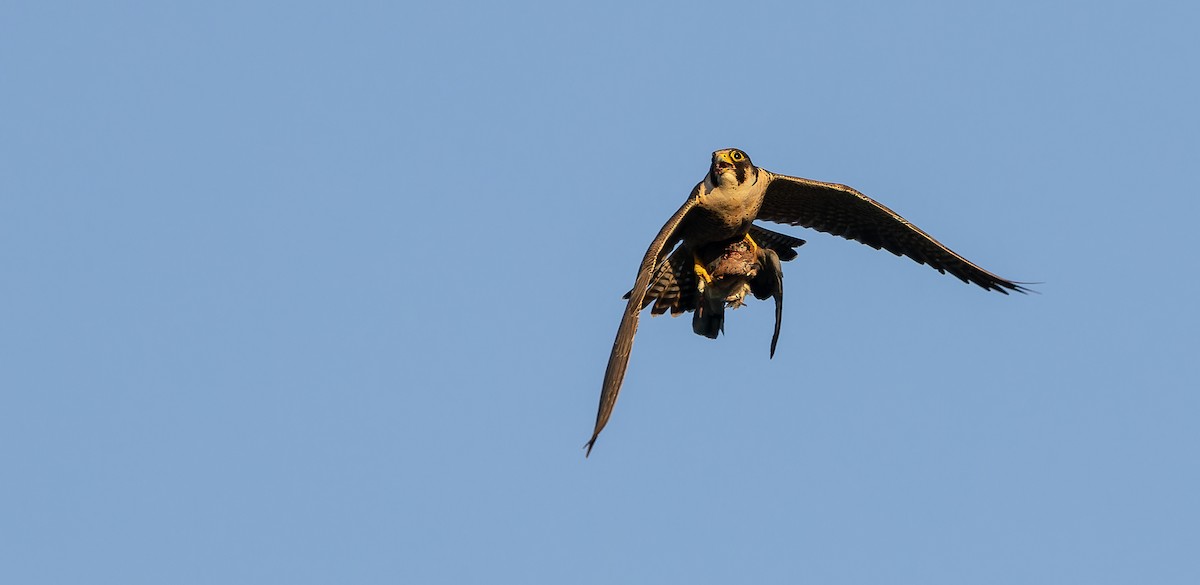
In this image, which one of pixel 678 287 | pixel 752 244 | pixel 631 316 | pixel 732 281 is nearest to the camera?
pixel 631 316

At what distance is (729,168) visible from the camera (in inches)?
741

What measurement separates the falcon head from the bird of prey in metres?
0.01

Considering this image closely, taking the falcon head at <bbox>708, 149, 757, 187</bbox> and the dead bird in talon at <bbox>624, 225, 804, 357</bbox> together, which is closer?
the falcon head at <bbox>708, 149, 757, 187</bbox>

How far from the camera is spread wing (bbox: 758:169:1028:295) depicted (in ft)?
65.4

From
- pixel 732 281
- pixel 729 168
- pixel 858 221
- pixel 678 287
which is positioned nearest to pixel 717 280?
pixel 732 281

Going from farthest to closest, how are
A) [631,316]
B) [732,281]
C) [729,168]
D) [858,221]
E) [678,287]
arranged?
[858,221] < [678,287] < [732,281] < [729,168] < [631,316]

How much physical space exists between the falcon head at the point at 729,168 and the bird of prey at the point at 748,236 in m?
0.01

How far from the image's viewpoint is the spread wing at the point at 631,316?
16.5 m

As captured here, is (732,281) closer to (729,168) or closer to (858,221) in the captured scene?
(729,168)

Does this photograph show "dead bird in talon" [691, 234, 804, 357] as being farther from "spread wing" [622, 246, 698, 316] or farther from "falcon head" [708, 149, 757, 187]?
"falcon head" [708, 149, 757, 187]

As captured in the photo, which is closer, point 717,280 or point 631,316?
point 631,316

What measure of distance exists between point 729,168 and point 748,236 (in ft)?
4.35

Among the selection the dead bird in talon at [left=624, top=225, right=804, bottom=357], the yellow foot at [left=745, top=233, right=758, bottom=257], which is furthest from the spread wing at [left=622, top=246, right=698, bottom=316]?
the yellow foot at [left=745, top=233, right=758, bottom=257]

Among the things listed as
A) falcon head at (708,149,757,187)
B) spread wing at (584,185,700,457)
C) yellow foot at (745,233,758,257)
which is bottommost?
spread wing at (584,185,700,457)
